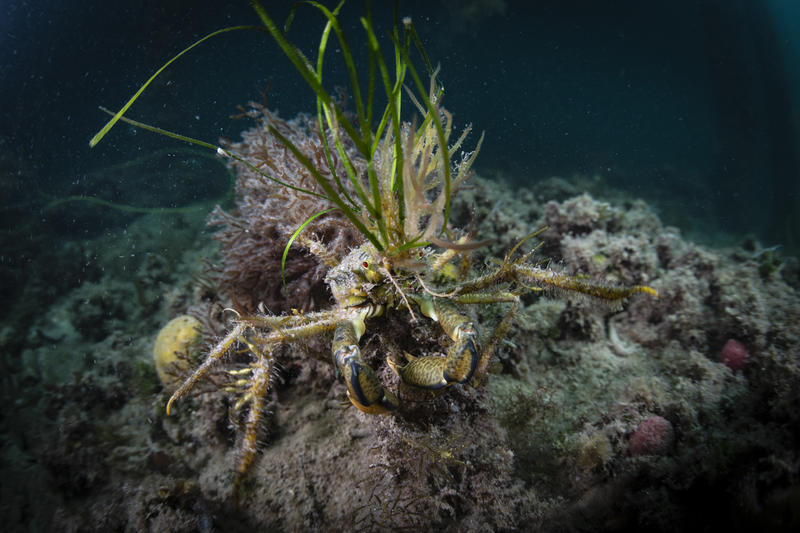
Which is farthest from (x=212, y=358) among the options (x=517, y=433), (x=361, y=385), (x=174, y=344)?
(x=517, y=433)

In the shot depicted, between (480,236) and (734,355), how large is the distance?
10.7 feet

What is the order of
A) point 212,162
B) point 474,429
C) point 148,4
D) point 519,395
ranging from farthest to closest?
point 148,4, point 212,162, point 519,395, point 474,429

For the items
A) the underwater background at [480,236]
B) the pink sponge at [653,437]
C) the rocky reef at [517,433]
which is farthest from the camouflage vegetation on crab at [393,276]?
the pink sponge at [653,437]

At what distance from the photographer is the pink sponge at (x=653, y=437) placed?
2.43 m

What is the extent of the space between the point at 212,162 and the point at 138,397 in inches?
412

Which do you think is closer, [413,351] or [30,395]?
[413,351]

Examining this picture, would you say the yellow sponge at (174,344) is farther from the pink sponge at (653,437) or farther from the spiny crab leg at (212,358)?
the pink sponge at (653,437)

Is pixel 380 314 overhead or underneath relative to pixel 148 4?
underneath

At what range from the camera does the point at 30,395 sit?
5582 millimetres

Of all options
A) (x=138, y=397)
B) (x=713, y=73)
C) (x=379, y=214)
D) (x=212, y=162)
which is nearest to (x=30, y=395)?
(x=138, y=397)

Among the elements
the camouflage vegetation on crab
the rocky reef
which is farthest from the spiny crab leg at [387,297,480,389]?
the rocky reef

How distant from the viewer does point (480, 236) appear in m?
5.36

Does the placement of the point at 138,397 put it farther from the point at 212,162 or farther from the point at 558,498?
the point at 212,162

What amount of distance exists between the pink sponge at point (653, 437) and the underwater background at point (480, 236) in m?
0.06
